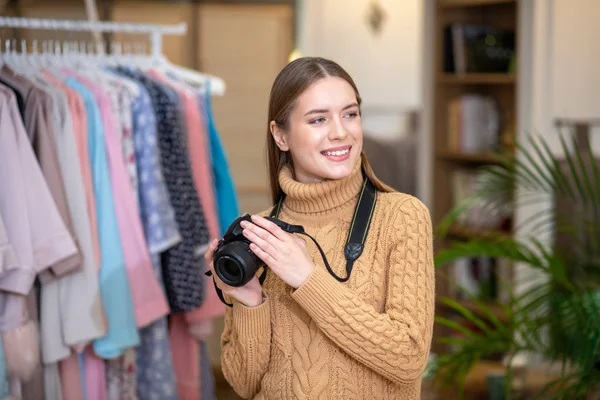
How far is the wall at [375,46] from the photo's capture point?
155 inches

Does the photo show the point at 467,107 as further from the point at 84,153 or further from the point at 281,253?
the point at 281,253

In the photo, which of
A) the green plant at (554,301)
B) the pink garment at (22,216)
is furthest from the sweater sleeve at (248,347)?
the green plant at (554,301)

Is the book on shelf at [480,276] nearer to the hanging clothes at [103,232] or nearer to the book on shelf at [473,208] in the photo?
the book on shelf at [473,208]

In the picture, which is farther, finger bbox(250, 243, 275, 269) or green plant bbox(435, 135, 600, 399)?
green plant bbox(435, 135, 600, 399)

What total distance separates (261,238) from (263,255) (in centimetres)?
3

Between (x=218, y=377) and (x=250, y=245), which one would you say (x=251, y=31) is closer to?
(x=218, y=377)

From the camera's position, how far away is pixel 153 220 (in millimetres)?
2219

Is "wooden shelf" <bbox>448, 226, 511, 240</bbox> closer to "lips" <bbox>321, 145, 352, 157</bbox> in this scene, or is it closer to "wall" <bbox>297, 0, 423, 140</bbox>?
"wall" <bbox>297, 0, 423, 140</bbox>

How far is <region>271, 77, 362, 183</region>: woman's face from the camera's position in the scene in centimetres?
141

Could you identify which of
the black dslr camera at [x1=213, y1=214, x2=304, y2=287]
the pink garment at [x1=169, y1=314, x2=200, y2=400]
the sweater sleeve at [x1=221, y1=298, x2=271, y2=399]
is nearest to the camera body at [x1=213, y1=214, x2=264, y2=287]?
the black dslr camera at [x1=213, y1=214, x2=304, y2=287]

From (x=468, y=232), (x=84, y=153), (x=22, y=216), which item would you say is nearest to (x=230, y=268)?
(x=22, y=216)

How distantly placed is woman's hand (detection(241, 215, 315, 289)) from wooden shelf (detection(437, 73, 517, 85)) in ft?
8.55

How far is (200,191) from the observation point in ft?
8.00

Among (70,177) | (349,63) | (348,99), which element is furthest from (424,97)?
(348,99)
